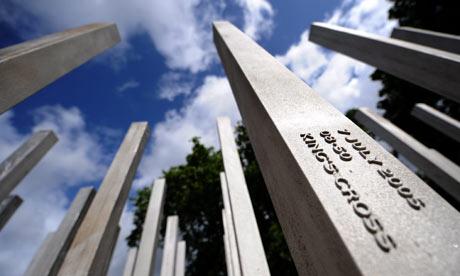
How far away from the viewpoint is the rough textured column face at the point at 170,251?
8.34 m

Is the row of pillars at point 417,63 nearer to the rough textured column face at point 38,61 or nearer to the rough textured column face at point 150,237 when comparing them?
the rough textured column face at point 38,61

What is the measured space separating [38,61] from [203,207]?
2270cm

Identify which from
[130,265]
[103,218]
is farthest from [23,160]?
[130,265]

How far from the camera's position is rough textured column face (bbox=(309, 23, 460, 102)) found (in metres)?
2.83

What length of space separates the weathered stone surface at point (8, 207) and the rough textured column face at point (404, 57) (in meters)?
8.16

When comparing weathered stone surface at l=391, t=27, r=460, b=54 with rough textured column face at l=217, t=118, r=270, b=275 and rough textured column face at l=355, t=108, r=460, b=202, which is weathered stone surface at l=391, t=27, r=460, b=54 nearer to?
rough textured column face at l=355, t=108, r=460, b=202

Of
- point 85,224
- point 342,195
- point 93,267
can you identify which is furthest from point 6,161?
point 342,195

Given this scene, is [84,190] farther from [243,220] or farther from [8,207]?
[243,220]

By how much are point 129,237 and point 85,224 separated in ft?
75.0

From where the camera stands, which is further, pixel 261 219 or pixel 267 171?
pixel 261 219

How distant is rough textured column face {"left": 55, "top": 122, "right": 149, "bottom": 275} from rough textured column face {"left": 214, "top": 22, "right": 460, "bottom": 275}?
2449 millimetres

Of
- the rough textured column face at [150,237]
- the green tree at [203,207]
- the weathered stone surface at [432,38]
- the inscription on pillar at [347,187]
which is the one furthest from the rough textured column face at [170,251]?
the green tree at [203,207]

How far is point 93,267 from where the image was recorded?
307cm

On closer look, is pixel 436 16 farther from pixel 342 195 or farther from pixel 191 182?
pixel 191 182
